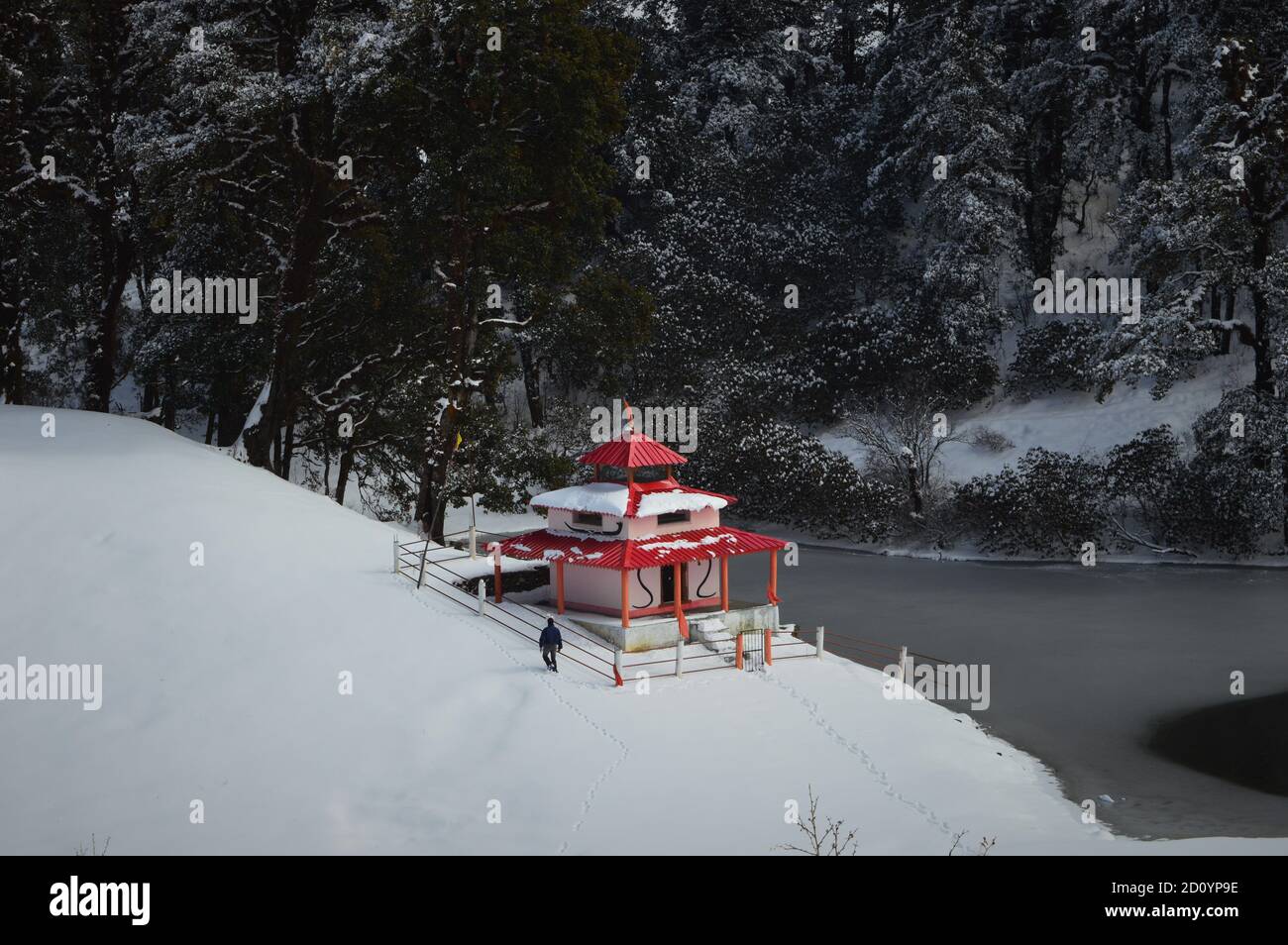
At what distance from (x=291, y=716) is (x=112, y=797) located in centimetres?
344

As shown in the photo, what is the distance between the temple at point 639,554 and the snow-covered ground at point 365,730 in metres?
2.27

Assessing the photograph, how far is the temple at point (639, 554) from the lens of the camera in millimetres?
26547

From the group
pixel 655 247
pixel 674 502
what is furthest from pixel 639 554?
pixel 655 247

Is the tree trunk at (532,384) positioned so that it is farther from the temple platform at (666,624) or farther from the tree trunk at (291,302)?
the temple platform at (666,624)

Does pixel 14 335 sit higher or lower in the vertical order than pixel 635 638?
higher

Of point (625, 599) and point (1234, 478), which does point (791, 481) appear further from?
point (625, 599)

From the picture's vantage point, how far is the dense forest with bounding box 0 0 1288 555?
110 ft

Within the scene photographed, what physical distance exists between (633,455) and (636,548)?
2495 millimetres

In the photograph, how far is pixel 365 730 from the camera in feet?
63.2

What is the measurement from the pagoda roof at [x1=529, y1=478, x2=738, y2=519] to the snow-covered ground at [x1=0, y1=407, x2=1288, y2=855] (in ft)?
12.6

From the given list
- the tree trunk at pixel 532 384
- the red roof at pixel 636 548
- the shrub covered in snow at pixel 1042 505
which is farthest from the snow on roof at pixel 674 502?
the tree trunk at pixel 532 384

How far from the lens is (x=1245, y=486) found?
120ft

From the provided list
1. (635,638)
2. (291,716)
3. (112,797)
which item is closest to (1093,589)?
(635,638)
